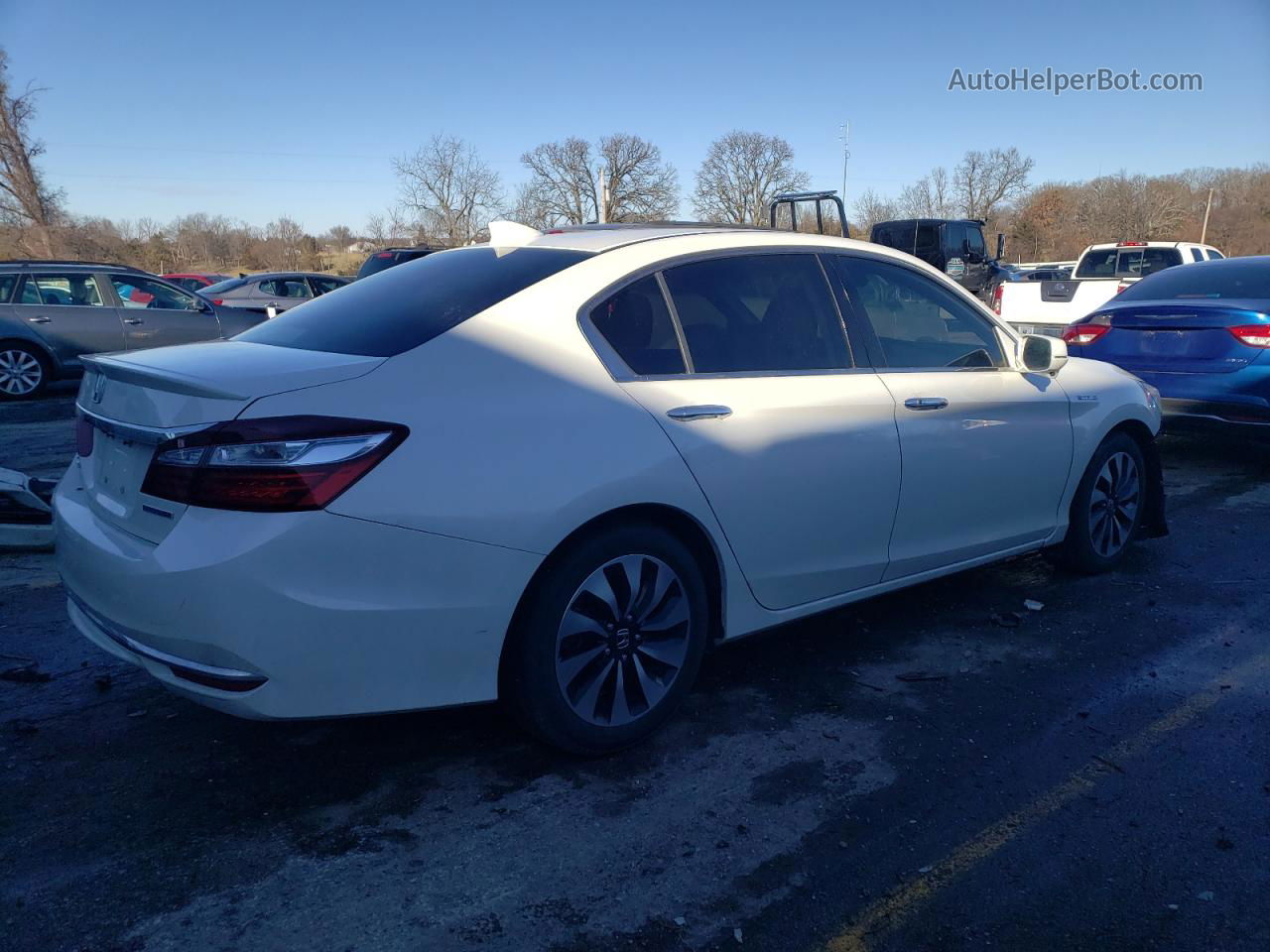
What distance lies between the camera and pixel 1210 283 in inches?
313

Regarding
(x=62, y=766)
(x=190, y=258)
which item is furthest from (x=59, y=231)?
(x=62, y=766)

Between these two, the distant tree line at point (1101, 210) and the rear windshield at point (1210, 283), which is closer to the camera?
the rear windshield at point (1210, 283)

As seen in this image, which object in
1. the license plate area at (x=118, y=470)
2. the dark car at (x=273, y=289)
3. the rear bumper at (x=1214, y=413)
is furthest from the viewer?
the dark car at (x=273, y=289)

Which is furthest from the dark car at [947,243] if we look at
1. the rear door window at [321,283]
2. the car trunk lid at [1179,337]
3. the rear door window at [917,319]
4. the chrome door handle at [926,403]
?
the chrome door handle at [926,403]

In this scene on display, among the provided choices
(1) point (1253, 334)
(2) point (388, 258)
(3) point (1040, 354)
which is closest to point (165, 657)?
(3) point (1040, 354)

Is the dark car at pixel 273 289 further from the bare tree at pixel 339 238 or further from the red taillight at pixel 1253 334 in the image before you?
the bare tree at pixel 339 238

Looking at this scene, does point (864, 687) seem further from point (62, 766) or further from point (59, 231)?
point (59, 231)

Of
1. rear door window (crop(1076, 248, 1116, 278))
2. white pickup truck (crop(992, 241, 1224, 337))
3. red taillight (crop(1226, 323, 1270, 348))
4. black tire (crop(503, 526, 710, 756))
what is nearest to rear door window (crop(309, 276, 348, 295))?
white pickup truck (crop(992, 241, 1224, 337))

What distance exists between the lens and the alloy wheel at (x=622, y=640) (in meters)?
2.94

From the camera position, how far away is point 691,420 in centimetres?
312

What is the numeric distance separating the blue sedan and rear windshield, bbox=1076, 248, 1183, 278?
705 centimetres

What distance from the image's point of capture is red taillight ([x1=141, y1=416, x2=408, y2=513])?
244cm

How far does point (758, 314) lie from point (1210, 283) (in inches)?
245

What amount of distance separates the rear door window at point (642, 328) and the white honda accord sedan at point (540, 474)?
10mm
